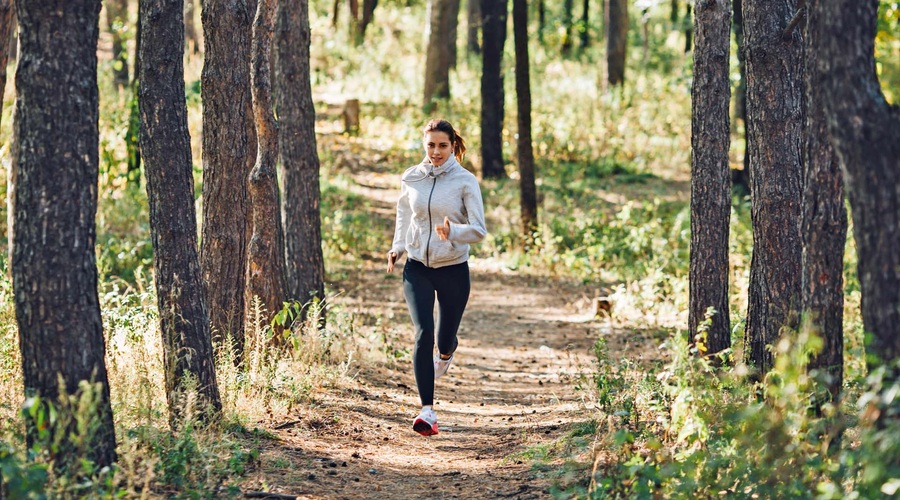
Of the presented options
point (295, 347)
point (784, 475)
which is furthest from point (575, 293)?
point (784, 475)

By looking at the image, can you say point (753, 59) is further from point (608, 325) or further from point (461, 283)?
point (608, 325)

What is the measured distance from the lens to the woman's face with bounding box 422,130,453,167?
7.23 metres

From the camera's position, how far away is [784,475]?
174 inches

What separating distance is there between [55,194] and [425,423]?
343cm

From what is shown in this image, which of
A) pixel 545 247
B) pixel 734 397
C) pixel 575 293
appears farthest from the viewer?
pixel 545 247

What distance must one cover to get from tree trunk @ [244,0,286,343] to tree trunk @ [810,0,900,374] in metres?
5.15

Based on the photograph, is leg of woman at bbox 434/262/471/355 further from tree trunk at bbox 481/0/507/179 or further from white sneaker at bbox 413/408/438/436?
tree trunk at bbox 481/0/507/179

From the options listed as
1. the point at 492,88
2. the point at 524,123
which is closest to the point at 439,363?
the point at 524,123

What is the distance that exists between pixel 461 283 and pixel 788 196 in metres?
2.43

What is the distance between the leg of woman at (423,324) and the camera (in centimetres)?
708

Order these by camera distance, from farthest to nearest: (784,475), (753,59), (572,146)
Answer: (572,146) < (753,59) < (784,475)

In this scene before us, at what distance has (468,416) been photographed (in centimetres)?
858

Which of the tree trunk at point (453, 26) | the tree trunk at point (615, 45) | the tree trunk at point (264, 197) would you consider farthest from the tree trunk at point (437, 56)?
the tree trunk at point (264, 197)

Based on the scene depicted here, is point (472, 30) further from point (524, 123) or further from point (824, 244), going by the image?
point (824, 244)
